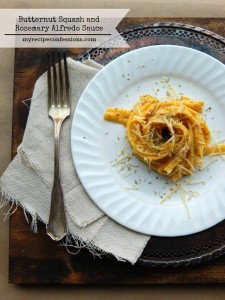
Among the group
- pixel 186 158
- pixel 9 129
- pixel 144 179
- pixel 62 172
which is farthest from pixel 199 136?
pixel 9 129

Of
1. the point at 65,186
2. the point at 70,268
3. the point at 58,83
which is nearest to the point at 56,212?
the point at 65,186

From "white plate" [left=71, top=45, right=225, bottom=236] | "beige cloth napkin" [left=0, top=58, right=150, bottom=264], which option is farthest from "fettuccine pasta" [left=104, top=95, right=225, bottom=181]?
"beige cloth napkin" [left=0, top=58, right=150, bottom=264]

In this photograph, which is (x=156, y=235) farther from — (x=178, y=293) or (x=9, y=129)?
(x=9, y=129)

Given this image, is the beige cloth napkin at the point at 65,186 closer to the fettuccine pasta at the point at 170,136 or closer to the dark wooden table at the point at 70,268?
the dark wooden table at the point at 70,268

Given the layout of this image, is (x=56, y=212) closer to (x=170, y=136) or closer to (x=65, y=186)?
(x=65, y=186)

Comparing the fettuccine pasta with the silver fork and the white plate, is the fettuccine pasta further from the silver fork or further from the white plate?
the silver fork
